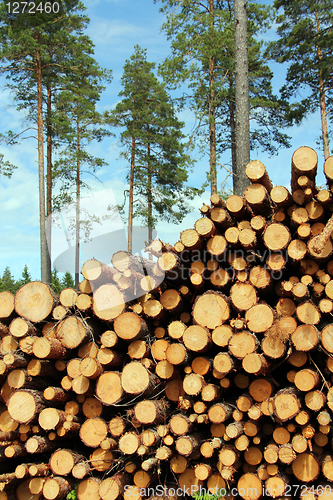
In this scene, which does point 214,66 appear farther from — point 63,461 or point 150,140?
point 63,461

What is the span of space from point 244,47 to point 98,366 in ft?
26.2

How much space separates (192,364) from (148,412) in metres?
0.60

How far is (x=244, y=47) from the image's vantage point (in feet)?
27.9

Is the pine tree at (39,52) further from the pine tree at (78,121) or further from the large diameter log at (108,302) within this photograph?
the large diameter log at (108,302)

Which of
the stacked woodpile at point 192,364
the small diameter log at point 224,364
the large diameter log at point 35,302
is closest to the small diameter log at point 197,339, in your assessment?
the stacked woodpile at point 192,364

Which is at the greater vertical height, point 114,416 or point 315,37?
point 315,37

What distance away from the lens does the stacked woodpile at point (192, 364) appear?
327cm

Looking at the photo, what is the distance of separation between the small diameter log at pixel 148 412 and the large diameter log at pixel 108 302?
87cm

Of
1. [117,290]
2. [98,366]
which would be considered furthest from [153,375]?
[117,290]

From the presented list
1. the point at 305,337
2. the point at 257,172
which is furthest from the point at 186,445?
the point at 257,172

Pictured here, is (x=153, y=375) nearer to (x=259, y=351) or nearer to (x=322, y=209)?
Result: (x=259, y=351)

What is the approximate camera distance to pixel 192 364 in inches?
142

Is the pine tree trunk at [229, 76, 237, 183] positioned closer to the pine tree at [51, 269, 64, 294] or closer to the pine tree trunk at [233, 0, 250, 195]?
the pine tree trunk at [233, 0, 250, 195]

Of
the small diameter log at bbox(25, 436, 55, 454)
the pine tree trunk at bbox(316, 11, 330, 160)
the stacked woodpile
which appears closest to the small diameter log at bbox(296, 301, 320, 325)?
the stacked woodpile
